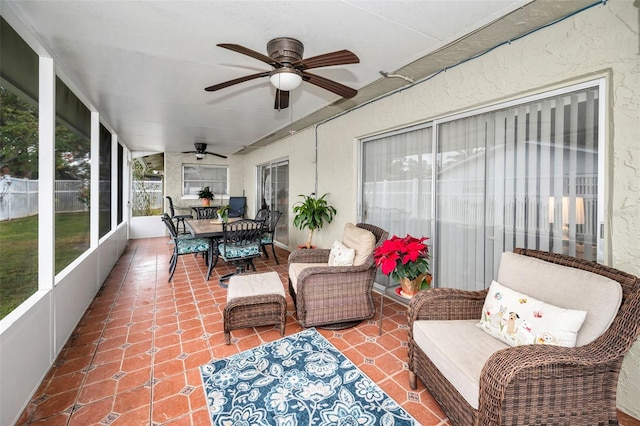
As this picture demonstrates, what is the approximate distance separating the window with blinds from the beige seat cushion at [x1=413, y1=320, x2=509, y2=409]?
0.91 meters

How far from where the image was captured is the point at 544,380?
3.78 feet

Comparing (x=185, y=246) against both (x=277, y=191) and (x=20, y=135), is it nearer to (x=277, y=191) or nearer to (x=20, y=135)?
(x=20, y=135)

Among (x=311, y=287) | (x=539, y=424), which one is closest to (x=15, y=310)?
(x=311, y=287)

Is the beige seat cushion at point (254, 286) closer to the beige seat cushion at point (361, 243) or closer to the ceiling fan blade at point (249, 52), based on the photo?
the beige seat cushion at point (361, 243)

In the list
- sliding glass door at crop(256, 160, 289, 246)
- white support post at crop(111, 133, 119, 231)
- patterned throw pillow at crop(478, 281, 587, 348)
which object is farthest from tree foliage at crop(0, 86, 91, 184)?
sliding glass door at crop(256, 160, 289, 246)

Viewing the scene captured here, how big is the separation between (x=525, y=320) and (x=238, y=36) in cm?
267

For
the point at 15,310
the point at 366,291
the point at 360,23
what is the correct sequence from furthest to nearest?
1. the point at 366,291
2. the point at 360,23
3. the point at 15,310

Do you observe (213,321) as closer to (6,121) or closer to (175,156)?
(6,121)

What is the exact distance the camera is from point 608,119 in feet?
5.57

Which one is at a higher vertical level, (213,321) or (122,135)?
(122,135)

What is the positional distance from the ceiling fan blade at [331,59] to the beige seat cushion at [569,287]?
1.68 meters

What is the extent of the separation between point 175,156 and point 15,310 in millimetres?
6890

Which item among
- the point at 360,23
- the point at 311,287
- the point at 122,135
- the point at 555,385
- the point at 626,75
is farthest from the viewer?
the point at 122,135

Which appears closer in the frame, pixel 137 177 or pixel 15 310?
pixel 15 310
